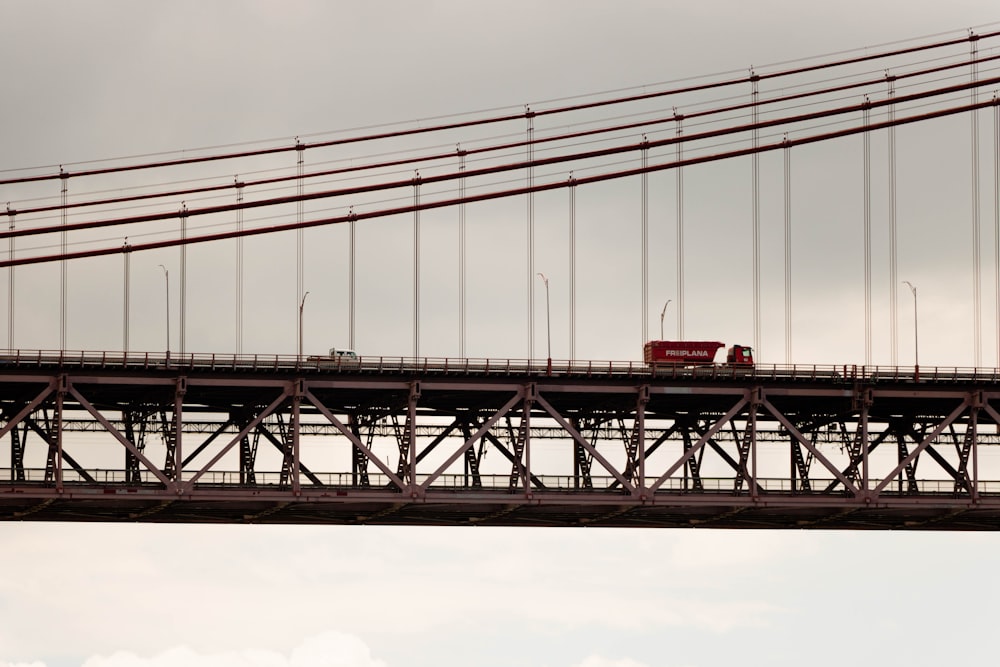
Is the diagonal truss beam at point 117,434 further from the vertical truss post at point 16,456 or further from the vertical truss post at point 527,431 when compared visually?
the vertical truss post at point 527,431

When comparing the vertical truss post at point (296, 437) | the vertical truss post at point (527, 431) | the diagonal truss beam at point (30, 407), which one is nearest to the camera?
the diagonal truss beam at point (30, 407)

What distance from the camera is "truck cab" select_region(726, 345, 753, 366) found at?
124m

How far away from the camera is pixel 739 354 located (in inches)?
4889

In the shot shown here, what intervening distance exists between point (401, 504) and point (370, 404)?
26.4 feet

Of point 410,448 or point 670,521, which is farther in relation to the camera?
point 670,521

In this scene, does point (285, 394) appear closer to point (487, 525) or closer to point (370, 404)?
point (370, 404)

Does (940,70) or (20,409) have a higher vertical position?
(940,70)

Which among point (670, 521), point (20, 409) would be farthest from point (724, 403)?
point (20, 409)

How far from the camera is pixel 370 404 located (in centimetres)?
11875

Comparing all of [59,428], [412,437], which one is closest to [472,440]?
[412,437]

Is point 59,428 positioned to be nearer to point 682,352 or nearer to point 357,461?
point 357,461

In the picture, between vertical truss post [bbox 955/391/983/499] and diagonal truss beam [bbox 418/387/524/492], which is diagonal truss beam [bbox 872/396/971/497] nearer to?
vertical truss post [bbox 955/391/983/499]

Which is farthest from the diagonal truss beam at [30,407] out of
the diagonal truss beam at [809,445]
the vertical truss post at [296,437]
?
the diagonal truss beam at [809,445]

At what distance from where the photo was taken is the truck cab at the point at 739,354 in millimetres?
124000
